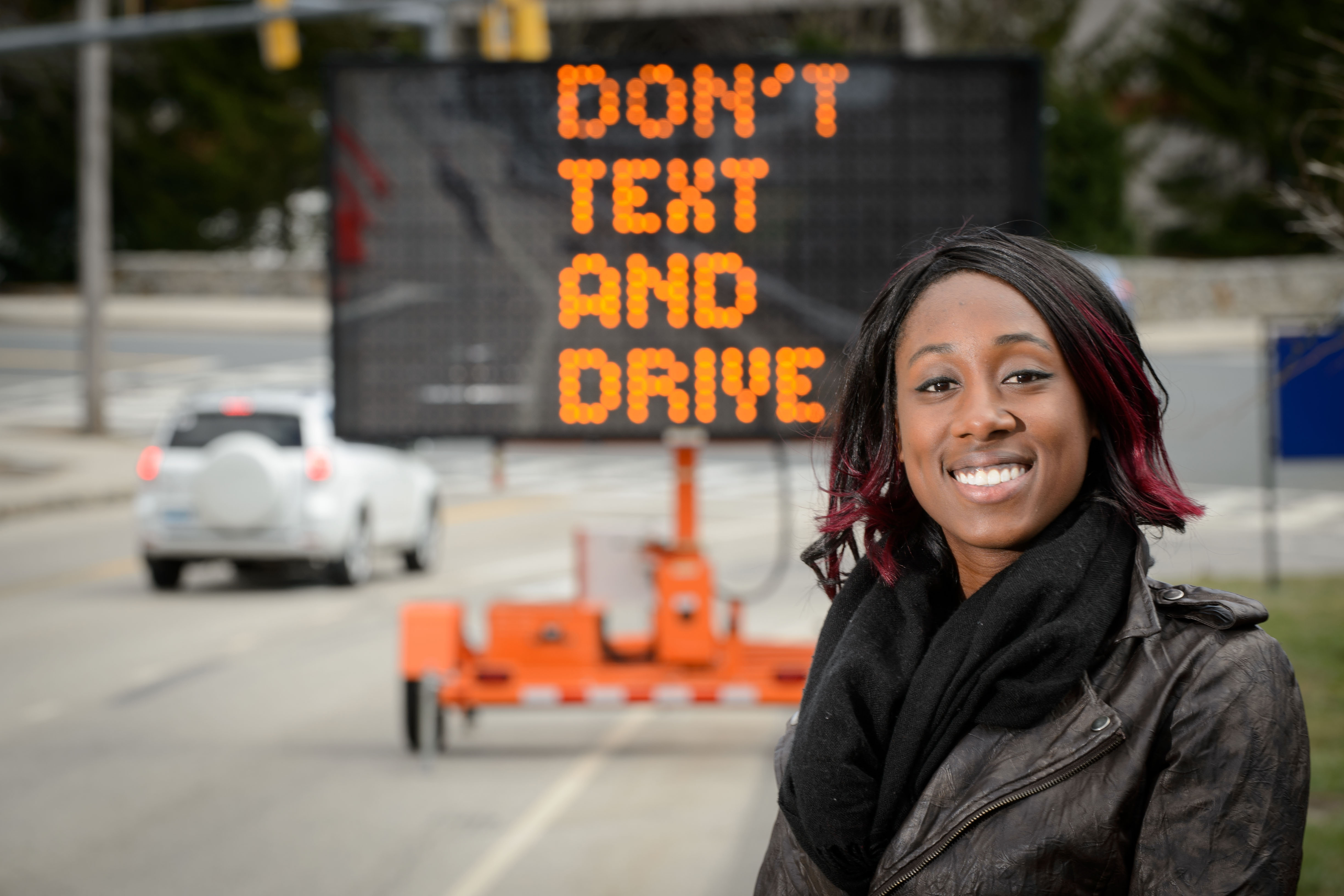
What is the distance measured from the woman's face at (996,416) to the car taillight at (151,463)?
11.8m

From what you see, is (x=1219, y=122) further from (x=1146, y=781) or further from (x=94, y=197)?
(x=1146, y=781)

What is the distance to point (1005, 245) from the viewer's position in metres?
1.84

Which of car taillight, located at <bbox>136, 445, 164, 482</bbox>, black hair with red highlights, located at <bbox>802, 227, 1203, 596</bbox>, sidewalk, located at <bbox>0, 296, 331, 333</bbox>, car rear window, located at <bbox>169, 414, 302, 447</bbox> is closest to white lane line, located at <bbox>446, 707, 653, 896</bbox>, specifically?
black hair with red highlights, located at <bbox>802, 227, 1203, 596</bbox>

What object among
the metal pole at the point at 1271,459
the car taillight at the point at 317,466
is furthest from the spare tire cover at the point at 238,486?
the metal pole at the point at 1271,459

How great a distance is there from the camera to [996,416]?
181cm

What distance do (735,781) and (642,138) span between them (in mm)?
2896

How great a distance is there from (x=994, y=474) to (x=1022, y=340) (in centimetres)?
15

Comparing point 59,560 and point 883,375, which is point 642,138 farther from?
point 59,560

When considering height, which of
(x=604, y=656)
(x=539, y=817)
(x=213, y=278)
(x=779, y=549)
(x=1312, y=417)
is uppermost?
(x=213, y=278)

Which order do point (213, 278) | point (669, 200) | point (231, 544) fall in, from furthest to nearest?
point (213, 278) → point (231, 544) → point (669, 200)

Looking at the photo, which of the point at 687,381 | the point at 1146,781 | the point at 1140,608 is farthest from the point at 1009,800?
the point at 687,381

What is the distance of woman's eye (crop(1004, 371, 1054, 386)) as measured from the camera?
1810 mm

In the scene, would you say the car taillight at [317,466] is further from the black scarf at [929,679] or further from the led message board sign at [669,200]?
the black scarf at [929,679]

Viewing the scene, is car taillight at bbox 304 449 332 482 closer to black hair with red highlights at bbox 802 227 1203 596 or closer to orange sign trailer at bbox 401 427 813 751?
orange sign trailer at bbox 401 427 813 751
